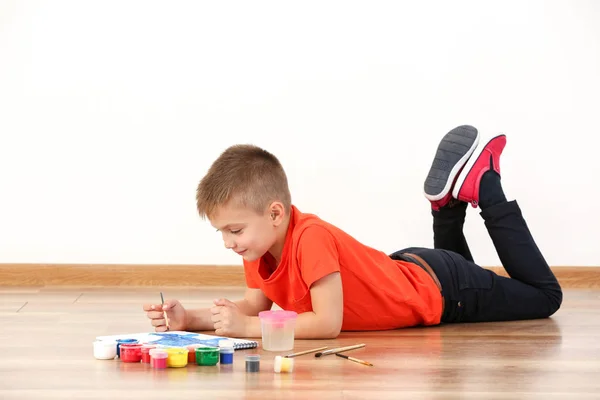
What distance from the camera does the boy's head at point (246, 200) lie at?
69.4 inches

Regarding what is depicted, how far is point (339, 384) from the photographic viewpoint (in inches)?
56.4

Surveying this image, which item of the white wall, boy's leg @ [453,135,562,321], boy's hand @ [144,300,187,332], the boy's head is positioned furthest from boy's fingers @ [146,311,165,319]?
the white wall

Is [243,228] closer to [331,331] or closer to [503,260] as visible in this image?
[331,331]

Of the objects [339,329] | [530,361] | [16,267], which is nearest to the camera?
[530,361]

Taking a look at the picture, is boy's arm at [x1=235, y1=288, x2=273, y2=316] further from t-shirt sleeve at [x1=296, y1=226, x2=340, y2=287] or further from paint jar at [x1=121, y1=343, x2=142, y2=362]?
paint jar at [x1=121, y1=343, x2=142, y2=362]

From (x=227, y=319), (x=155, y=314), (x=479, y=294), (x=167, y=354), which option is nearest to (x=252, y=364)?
(x=167, y=354)

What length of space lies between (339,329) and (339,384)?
41 cm

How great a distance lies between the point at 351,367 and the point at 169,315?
18.7 inches

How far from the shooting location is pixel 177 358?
61.2 inches

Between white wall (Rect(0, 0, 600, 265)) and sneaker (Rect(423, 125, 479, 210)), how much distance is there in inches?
28.0

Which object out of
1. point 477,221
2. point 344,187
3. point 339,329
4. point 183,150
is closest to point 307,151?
point 344,187

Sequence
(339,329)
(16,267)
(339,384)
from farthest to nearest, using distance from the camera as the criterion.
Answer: (16,267) < (339,329) < (339,384)

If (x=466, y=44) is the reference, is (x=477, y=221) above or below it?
below

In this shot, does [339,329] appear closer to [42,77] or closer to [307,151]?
[307,151]
